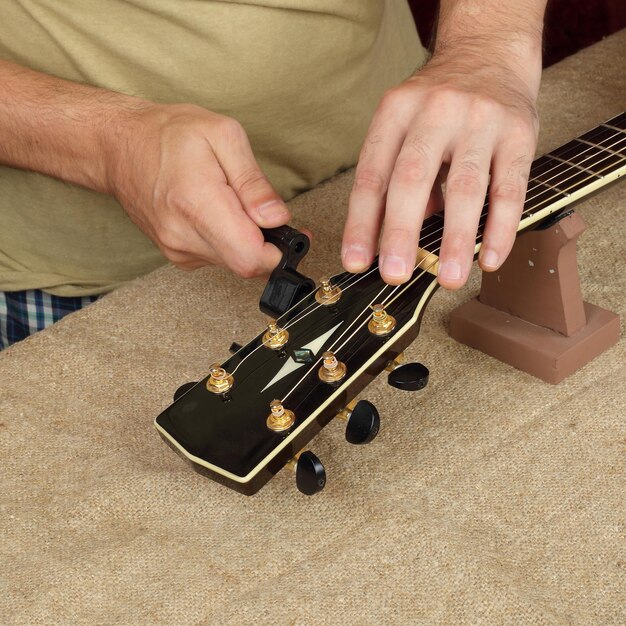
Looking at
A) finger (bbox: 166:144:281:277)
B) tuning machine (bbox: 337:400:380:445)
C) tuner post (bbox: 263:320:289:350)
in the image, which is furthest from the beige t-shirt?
tuning machine (bbox: 337:400:380:445)

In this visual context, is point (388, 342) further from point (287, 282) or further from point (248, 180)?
point (248, 180)

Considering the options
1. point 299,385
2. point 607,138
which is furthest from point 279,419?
point 607,138

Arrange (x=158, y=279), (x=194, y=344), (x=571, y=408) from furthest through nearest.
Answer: (x=158, y=279)
(x=194, y=344)
(x=571, y=408)

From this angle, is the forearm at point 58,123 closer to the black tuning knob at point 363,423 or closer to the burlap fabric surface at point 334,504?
the burlap fabric surface at point 334,504

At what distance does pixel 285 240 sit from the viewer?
856 mm

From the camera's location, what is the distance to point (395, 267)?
78 cm

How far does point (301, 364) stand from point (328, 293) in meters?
0.09

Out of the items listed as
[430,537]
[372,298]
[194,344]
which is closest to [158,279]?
[194,344]

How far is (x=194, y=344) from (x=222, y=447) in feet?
0.97

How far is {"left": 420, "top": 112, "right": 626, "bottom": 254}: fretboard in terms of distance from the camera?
0.85 meters

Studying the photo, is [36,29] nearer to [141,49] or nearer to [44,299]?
[141,49]

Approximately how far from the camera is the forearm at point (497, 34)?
3.20 ft

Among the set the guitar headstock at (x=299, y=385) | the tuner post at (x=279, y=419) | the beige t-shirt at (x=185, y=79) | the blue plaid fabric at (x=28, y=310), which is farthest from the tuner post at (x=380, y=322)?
the blue plaid fabric at (x=28, y=310)

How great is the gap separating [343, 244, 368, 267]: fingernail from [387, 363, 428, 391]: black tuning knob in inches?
4.2
